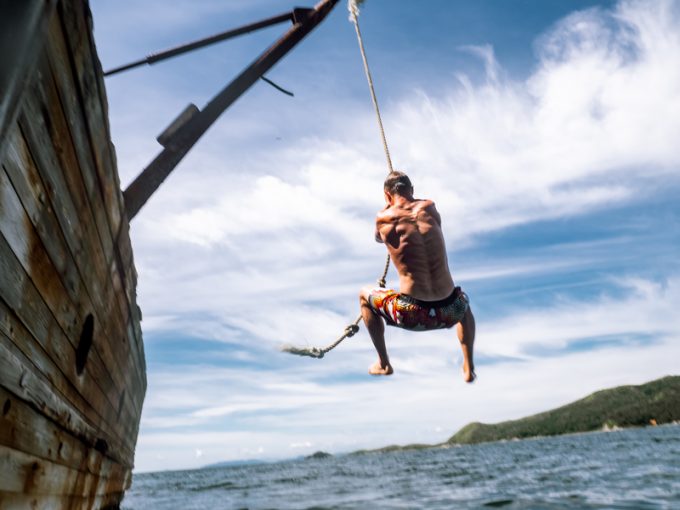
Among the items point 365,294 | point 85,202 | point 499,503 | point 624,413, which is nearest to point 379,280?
point 365,294

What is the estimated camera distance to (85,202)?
375 centimetres

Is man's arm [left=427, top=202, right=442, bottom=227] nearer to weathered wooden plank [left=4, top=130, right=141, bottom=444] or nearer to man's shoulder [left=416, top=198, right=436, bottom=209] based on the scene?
man's shoulder [left=416, top=198, right=436, bottom=209]

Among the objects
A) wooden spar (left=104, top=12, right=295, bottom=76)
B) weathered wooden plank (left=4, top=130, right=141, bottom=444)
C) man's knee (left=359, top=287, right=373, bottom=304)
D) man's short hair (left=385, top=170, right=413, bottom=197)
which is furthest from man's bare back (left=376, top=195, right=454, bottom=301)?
wooden spar (left=104, top=12, right=295, bottom=76)

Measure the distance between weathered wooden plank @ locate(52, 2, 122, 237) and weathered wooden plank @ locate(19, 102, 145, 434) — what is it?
56cm

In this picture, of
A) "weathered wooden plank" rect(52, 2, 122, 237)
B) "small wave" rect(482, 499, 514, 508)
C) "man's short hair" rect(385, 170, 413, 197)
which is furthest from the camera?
"small wave" rect(482, 499, 514, 508)

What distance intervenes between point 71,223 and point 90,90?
1.04m

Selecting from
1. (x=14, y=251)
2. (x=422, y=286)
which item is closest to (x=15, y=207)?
(x=14, y=251)

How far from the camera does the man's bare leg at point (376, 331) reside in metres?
5.66

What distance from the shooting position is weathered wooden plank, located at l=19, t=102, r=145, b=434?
2.58 m

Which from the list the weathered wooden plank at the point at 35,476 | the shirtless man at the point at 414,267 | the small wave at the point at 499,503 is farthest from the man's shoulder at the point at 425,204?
the small wave at the point at 499,503

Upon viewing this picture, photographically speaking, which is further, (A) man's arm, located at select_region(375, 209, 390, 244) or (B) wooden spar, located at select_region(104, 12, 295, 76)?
(B) wooden spar, located at select_region(104, 12, 295, 76)

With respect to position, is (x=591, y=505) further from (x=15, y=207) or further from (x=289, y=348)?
(x=15, y=207)

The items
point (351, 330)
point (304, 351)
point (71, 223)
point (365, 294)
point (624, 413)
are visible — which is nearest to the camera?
point (71, 223)

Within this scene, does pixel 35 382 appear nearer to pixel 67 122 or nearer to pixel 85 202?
pixel 85 202
